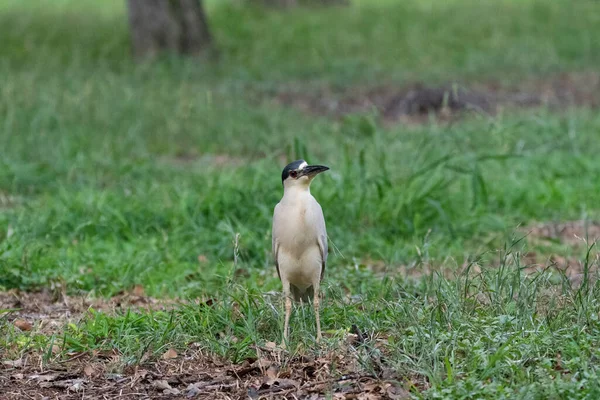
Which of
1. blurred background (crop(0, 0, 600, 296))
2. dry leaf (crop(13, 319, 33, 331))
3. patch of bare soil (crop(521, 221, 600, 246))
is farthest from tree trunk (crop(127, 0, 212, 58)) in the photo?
dry leaf (crop(13, 319, 33, 331))

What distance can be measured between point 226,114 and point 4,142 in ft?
9.88

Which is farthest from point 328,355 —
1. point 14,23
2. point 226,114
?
point 14,23

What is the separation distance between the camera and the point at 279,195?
845 centimetres

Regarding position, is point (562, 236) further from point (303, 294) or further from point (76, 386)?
point (76, 386)

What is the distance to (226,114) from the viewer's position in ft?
41.4

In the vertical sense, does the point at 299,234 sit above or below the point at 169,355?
above

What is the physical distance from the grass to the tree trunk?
2.28 feet

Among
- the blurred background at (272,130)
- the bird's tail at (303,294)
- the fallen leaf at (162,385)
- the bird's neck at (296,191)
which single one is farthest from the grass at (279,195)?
the bird's neck at (296,191)

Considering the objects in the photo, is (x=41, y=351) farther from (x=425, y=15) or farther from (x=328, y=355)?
(x=425, y=15)

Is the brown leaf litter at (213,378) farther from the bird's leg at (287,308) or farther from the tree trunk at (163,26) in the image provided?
the tree trunk at (163,26)

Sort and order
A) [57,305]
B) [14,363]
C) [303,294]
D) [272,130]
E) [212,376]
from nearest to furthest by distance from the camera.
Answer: [212,376] → [14,363] → [303,294] → [57,305] → [272,130]

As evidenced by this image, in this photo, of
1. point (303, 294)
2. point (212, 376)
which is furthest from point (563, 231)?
point (212, 376)

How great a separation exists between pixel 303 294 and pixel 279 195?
2637 millimetres

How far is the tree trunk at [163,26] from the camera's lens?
16.0 m
